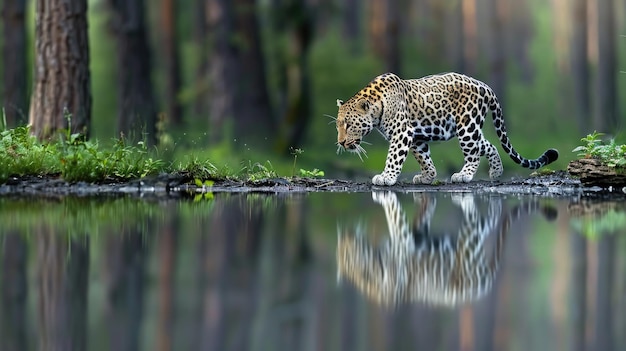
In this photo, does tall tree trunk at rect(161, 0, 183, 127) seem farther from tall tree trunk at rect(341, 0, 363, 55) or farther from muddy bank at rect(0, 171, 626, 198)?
muddy bank at rect(0, 171, 626, 198)

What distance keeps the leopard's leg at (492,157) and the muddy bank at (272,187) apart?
0.62ft

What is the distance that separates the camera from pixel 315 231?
8984 millimetres

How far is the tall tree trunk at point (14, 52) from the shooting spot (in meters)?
25.5

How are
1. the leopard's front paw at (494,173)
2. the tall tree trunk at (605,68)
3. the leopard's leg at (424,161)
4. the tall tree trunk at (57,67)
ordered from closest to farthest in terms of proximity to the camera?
1. the leopard's leg at (424,161)
2. the leopard's front paw at (494,173)
3. the tall tree trunk at (57,67)
4. the tall tree trunk at (605,68)

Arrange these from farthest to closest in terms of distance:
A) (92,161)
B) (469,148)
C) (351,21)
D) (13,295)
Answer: (351,21) → (469,148) → (92,161) → (13,295)

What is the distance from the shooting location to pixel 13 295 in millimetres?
5691

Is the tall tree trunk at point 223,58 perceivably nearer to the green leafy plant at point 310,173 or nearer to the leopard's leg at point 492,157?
the green leafy plant at point 310,173

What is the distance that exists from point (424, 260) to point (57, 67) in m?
9.53

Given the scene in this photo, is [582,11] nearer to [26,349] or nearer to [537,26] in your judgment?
[26,349]

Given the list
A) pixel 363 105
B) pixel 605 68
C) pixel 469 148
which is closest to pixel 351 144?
pixel 363 105

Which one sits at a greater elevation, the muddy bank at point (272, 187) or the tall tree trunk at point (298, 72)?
the tall tree trunk at point (298, 72)

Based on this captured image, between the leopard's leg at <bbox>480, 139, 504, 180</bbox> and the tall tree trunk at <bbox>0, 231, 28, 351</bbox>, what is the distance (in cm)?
776

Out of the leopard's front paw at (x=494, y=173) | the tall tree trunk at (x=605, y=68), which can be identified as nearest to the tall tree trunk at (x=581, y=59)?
the tall tree trunk at (x=605, y=68)

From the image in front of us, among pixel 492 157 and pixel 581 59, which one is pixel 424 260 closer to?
pixel 492 157
